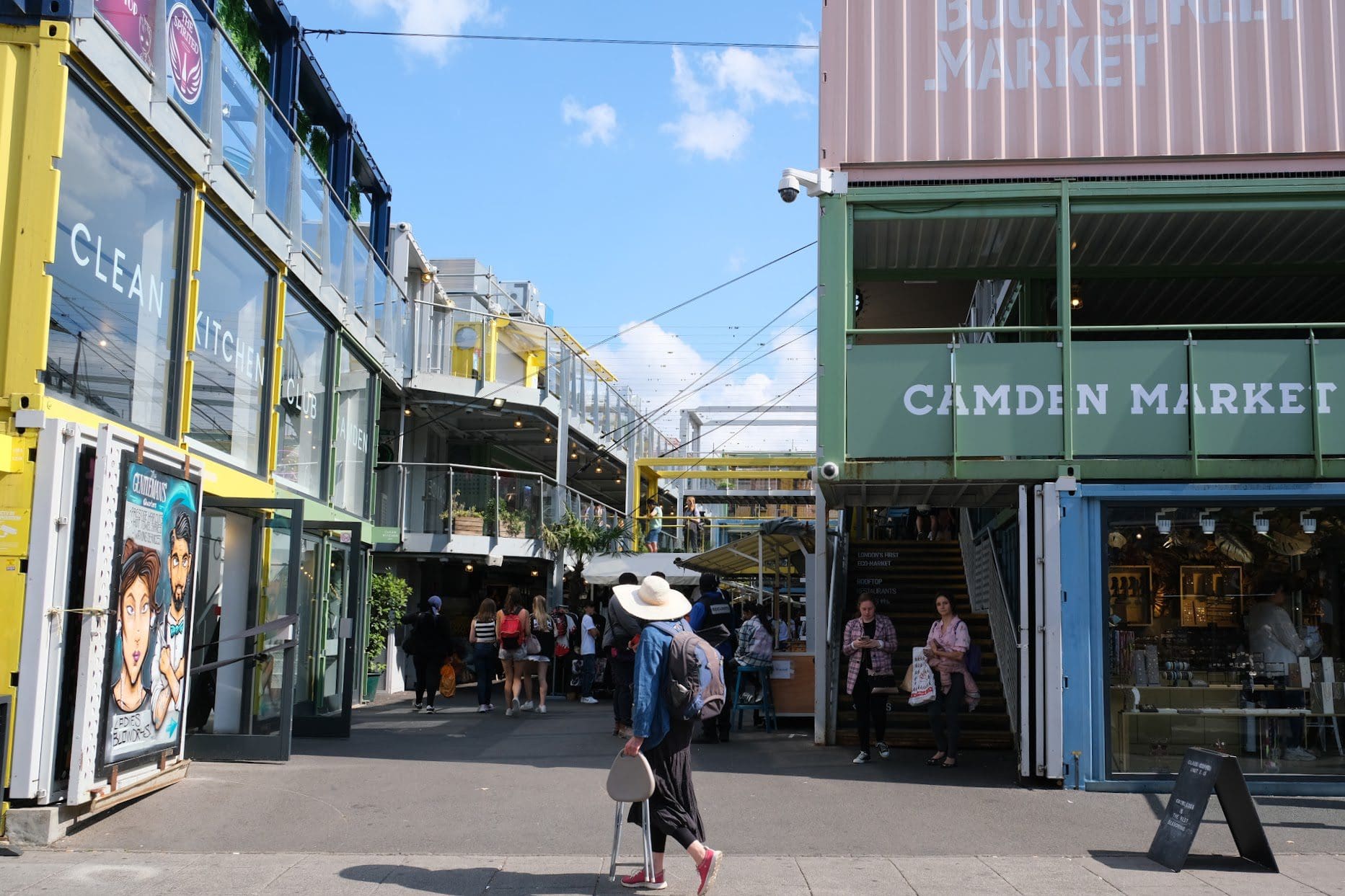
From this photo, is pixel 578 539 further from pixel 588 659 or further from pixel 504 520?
pixel 588 659

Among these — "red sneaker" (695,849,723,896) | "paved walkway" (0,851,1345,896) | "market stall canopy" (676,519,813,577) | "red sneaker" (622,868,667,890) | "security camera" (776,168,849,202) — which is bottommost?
"paved walkway" (0,851,1345,896)

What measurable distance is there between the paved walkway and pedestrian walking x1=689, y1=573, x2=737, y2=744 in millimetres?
5082

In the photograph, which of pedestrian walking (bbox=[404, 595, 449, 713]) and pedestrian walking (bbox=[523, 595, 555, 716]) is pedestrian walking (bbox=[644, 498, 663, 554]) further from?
pedestrian walking (bbox=[404, 595, 449, 713])

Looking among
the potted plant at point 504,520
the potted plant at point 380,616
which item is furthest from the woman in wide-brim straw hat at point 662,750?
the potted plant at point 504,520

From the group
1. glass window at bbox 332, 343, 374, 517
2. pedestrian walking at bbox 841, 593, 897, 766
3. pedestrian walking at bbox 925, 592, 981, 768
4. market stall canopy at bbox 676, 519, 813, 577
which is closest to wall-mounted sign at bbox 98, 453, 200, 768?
pedestrian walking at bbox 841, 593, 897, 766

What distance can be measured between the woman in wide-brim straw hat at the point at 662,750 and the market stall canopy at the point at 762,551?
379 inches

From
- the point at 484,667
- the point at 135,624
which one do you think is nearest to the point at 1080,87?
the point at 135,624

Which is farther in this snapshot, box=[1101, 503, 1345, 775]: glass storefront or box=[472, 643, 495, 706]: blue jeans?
box=[472, 643, 495, 706]: blue jeans

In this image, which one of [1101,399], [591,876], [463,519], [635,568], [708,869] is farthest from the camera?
[635,568]

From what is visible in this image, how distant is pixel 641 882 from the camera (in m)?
6.98

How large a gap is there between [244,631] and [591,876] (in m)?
5.29

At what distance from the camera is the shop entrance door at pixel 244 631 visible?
11352mm

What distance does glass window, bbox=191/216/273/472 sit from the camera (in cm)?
1101

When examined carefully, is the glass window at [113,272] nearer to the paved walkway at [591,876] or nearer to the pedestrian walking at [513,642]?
the paved walkway at [591,876]
